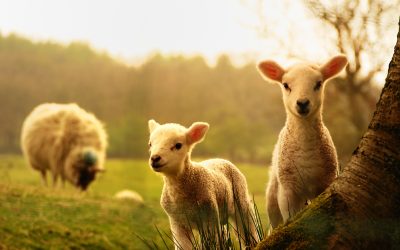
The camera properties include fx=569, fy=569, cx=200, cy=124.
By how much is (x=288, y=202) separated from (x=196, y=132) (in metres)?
0.70

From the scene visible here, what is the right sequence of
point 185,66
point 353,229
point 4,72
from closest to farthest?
point 353,229 → point 185,66 → point 4,72

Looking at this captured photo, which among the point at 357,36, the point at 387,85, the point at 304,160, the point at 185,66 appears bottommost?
the point at 304,160

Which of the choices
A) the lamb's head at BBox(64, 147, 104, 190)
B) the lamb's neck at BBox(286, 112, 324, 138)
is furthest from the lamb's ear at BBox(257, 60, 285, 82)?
the lamb's head at BBox(64, 147, 104, 190)

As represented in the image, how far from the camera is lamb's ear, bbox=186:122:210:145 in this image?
3496mm

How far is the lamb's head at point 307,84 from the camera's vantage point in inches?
129

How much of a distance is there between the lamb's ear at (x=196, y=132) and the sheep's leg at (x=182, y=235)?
532 mm

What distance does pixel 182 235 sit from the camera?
11.6ft

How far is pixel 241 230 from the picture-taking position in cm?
387

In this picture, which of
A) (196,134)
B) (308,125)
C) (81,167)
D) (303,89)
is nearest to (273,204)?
(308,125)

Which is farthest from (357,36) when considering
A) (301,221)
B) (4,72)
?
(4,72)

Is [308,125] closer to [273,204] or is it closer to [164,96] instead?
[273,204]

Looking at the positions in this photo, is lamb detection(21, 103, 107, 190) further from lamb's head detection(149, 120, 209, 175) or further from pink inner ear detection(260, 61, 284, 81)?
pink inner ear detection(260, 61, 284, 81)

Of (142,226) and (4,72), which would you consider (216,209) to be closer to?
(142,226)

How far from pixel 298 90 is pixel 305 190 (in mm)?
620
